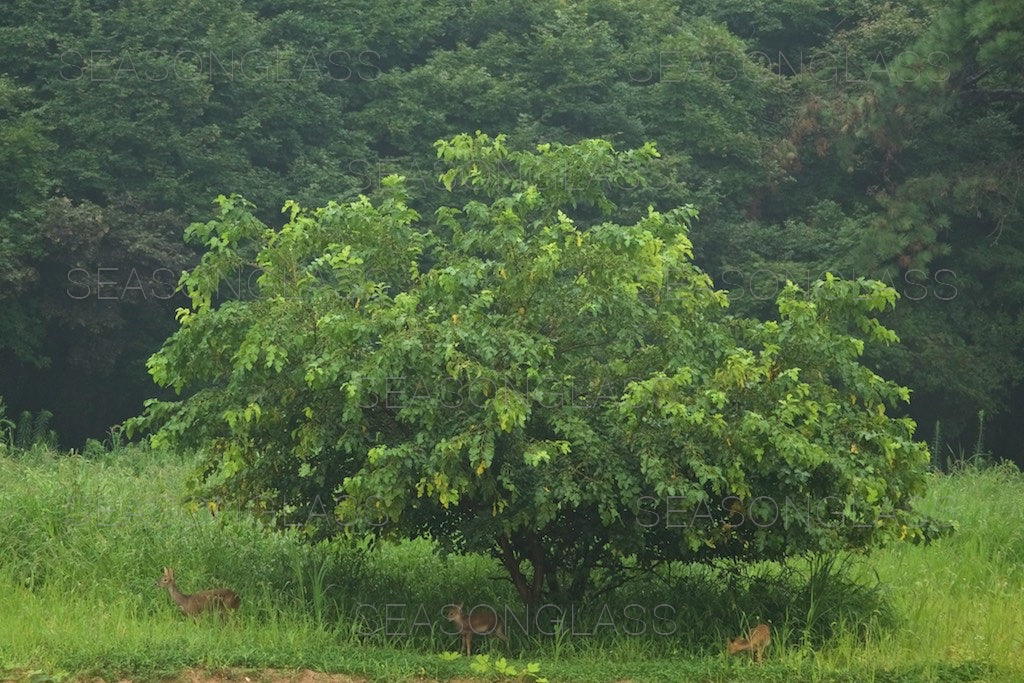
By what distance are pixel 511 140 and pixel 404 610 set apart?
16.2 m

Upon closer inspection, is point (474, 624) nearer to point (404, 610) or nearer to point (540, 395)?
point (404, 610)

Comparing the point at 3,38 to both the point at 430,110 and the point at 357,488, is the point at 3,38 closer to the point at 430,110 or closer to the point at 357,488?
the point at 430,110

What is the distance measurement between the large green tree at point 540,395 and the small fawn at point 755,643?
1.91ft

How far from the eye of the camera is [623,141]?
2688 centimetres

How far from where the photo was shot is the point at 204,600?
10.2m

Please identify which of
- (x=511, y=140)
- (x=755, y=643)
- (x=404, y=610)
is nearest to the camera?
(x=755, y=643)

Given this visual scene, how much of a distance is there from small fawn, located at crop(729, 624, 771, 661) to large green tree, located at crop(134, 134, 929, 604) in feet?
1.91

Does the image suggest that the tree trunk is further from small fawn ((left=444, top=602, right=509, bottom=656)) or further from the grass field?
small fawn ((left=444, top=602, right=509, bottom=656))

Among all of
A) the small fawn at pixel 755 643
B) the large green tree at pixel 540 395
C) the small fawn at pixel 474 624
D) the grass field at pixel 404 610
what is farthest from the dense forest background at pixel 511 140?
the small fawn at pixel 755 643

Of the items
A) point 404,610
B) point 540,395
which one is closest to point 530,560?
point 404,610

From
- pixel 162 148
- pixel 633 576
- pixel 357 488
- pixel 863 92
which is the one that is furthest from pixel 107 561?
pixel 863 92

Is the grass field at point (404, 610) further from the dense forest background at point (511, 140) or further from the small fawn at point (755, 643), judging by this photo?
the dense forest background at point (511, 140)

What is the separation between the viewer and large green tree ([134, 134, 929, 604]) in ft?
30.5

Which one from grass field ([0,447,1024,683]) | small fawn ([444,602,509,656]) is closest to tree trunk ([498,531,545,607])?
grass field ([0,447,1024,683])
